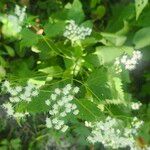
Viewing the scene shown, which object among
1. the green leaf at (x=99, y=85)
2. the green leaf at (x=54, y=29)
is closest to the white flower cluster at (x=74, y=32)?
the green leaf at (x=54, y=29)

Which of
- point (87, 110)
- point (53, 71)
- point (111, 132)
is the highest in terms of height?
point (53, 71)

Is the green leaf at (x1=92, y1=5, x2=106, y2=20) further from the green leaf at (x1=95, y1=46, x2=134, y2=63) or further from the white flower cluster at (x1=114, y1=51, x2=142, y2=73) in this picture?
the white flower cluster at (x1=114, y1=51, x2=142, y2=73)

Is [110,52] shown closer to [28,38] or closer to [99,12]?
[28,38]

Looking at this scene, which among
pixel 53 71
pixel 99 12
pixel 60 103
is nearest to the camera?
pixel 60 103

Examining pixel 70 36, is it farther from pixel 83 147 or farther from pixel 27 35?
pixel 83 147

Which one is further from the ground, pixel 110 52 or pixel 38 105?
pixel 110 52

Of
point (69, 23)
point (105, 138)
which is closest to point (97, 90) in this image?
point (105, 138)

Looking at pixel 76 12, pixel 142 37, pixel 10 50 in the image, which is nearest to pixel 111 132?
pixel 142 37
